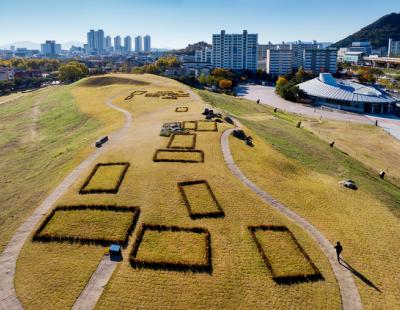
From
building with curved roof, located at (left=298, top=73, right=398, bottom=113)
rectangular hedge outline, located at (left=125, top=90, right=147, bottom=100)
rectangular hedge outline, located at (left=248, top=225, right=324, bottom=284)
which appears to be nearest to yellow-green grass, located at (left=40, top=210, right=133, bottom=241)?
rectangular hedge outline, located at (left=248, top=225, right=324, bottom=284)

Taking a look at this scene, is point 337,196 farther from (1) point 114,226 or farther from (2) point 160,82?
(2) point 160,82

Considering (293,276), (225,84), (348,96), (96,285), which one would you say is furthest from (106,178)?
(225,84)

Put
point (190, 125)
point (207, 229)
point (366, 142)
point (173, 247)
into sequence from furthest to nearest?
point (366, 142) < point (190, 125) < point (207, 229) < point (173, 247)

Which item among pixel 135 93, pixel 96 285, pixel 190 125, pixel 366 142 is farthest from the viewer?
pixel 135 93

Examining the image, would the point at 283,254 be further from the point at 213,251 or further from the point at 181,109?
the point at 181,109

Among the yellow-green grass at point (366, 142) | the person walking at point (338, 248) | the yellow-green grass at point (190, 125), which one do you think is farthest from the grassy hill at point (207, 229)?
the yellow-green grass at point (366, 142)

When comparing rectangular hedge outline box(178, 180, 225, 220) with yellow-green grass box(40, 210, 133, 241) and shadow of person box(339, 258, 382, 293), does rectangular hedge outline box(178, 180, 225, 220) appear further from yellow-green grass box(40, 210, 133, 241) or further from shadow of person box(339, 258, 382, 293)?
shadow of person box(339, 258, 382, 293)

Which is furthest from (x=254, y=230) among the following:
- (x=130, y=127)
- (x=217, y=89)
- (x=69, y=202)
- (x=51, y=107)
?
(x=217, y=89)

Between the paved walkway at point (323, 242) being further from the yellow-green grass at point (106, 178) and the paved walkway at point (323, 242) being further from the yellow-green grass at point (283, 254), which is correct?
the yellow-green grass at point (106, 178)
